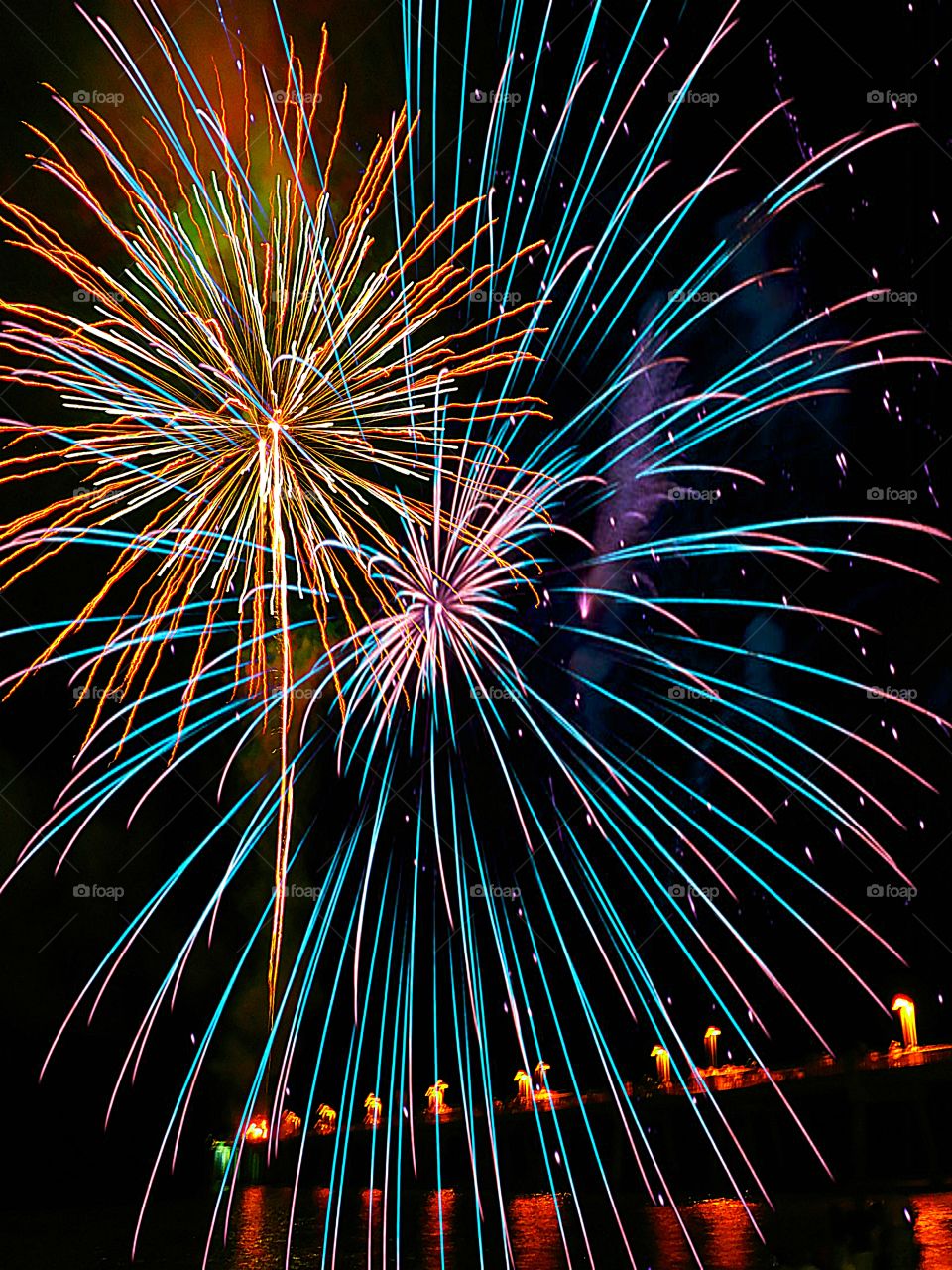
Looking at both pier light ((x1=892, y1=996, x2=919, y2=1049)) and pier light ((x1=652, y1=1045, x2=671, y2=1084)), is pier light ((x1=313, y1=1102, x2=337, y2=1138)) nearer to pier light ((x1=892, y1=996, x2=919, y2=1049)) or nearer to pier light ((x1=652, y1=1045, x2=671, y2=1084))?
pier light ((x1=652, y1=1045, x2=671, y2=1084))

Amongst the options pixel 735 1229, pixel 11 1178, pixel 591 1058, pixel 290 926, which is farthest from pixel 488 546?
pixel 591 1058

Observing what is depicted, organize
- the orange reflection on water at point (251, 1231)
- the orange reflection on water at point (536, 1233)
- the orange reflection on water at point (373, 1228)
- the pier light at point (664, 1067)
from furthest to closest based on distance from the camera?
the pier light at point (664, 1067), the orange reflection on water at point (251, 1231), the orange reflection on water at point (373, 1228), the orange reflection on water at point (536, 1233)

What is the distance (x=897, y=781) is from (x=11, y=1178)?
31.9 meters

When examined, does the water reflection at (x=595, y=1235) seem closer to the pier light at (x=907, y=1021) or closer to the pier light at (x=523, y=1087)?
the pier light at (x=907, y=1021)

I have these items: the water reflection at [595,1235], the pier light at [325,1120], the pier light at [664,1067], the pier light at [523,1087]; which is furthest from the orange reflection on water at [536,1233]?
the pier light at [325,1120]

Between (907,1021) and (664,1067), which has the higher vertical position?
(664,1067)

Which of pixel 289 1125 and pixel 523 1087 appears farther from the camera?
pixel 289 1125

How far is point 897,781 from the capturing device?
110ft

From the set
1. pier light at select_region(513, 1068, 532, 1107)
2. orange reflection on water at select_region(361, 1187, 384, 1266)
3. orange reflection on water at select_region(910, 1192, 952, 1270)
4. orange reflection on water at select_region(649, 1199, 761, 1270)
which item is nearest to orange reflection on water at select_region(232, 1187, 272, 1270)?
orange reflection on water at select_region(361, 1187, 384, 1266)

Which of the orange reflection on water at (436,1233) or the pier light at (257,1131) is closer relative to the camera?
the orange reflection on water at (436,1233)

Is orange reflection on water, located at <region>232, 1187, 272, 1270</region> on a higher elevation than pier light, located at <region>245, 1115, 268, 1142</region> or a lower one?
lower

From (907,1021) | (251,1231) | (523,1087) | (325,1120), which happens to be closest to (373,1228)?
(251,1231)

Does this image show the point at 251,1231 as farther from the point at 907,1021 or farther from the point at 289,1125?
the point at 289,1125

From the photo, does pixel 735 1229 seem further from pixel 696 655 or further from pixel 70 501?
pixel 70 501
